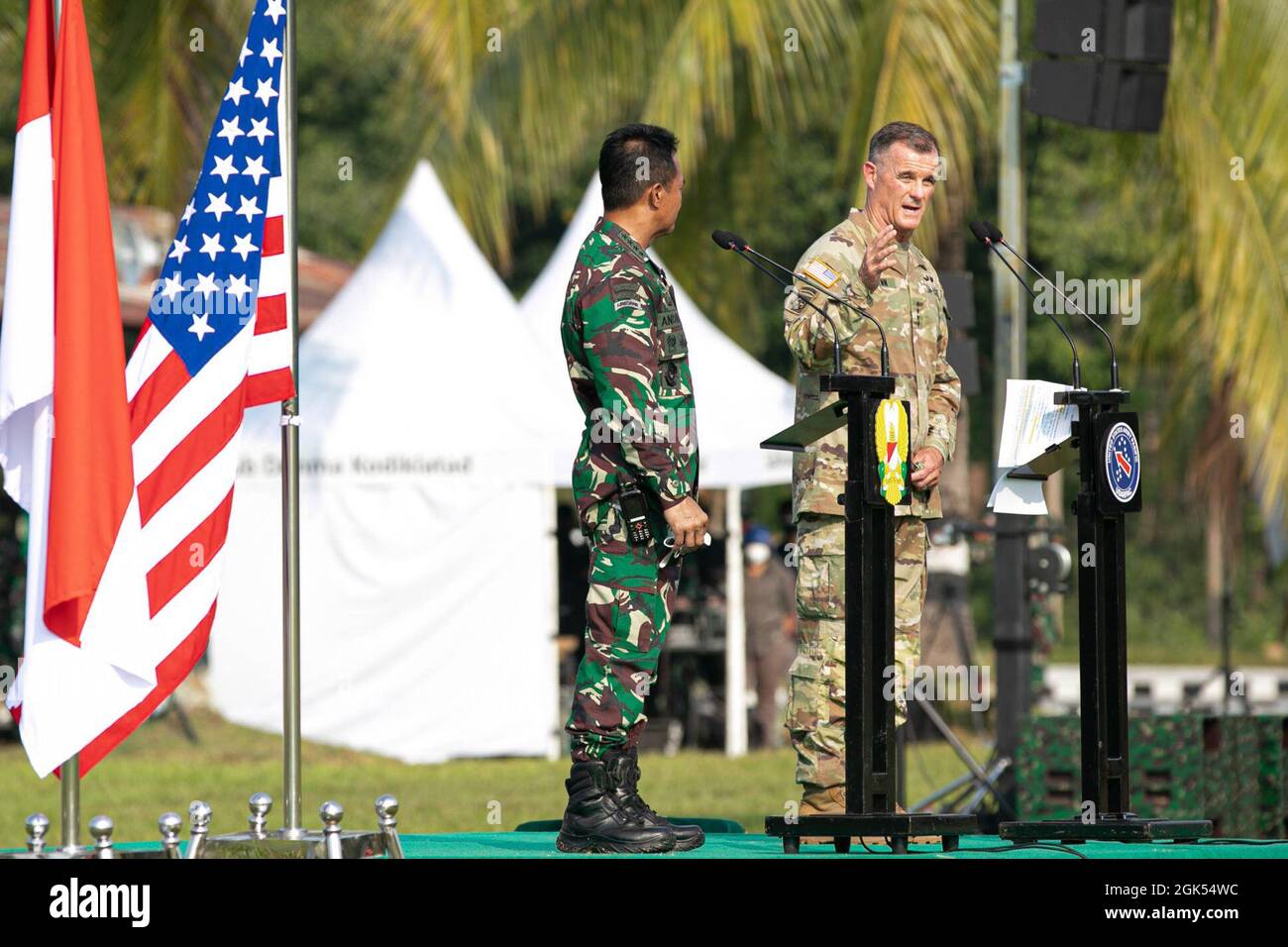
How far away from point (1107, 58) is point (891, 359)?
14.8 feet

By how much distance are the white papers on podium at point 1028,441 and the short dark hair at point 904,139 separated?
2.81 ft

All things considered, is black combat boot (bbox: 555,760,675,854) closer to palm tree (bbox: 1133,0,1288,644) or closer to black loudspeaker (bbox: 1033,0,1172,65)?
black loudspeaker (bbox: 1033,0,1172,65)

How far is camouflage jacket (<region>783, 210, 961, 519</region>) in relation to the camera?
6.79 metres

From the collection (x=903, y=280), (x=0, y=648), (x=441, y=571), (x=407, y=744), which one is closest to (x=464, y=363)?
(x=441, y=571)

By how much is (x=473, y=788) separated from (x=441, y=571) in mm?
2731

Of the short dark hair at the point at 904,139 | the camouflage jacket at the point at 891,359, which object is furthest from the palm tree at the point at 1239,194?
the short dark hair at the point at 904,139

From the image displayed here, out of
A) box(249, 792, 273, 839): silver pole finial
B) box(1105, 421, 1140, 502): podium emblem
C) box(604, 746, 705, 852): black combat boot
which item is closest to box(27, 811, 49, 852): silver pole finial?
box(249, 792, 273, 839): silver pole finial

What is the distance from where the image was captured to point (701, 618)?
18.8 metres

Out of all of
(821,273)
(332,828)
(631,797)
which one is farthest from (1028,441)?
(332,828)

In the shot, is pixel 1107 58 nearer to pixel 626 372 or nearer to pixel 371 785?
pixel 626 372

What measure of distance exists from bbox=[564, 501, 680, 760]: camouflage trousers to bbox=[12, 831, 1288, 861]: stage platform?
38 cm

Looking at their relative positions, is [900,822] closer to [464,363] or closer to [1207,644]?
[464,363]

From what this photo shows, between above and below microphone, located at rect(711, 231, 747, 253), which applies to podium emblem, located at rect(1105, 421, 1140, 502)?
below

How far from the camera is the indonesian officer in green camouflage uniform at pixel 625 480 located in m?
6.19
